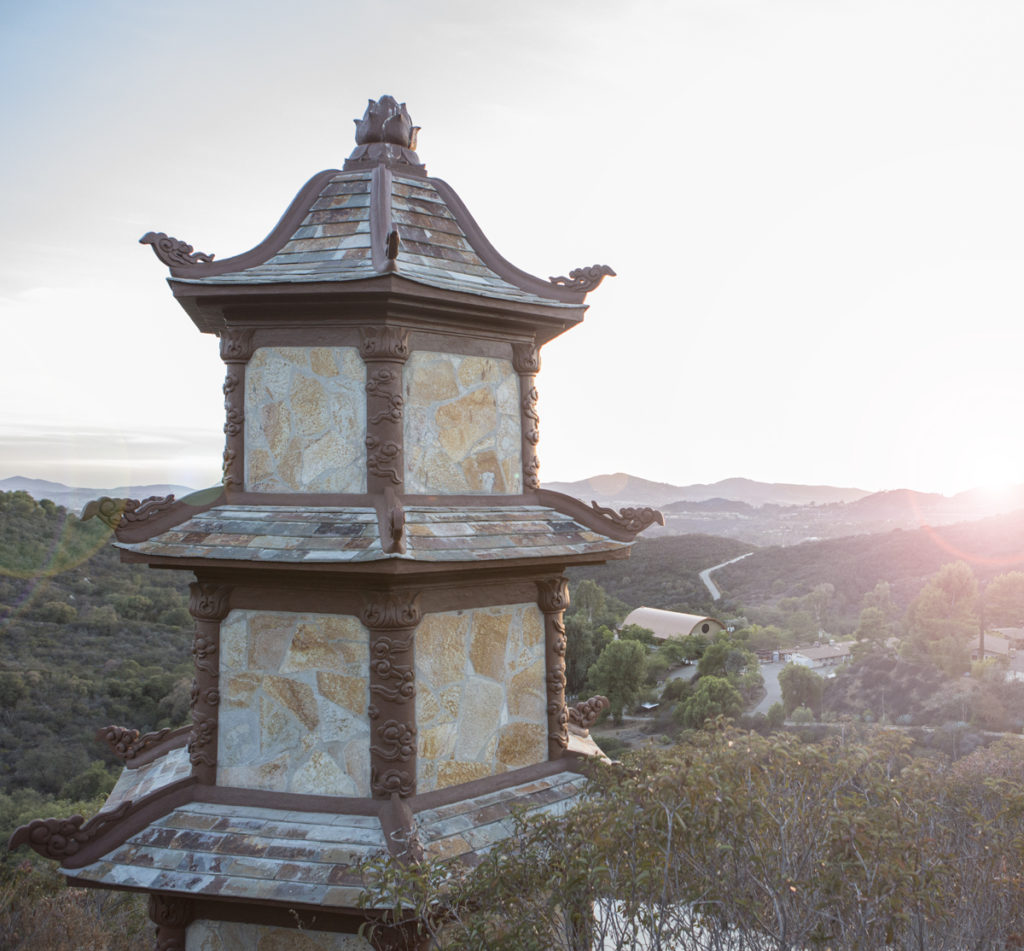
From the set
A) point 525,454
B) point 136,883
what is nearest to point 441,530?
point 525,454

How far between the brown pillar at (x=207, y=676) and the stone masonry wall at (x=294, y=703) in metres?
0.06

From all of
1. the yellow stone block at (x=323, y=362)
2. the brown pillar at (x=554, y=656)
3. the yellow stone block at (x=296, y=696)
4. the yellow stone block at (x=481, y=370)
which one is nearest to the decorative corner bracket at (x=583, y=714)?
the brown pillar at (x=554, y=656)

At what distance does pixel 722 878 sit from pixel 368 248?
557 centimetres

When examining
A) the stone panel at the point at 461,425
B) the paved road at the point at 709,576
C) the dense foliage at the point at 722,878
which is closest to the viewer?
the dense foliage at the point at 722,878

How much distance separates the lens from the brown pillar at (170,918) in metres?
6.21

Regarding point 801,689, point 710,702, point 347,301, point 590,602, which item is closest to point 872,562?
point 590,602

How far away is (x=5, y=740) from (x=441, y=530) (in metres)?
28.9

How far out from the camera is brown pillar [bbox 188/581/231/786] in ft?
21.6

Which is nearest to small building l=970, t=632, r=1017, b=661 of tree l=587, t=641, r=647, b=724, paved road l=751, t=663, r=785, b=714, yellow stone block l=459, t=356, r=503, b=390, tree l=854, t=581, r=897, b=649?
tree l=854, t=581, r=897, b=649

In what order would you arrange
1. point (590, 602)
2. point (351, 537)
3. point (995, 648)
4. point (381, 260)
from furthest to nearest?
point (590, 602), point (995, 648), point (381, 260), point (351, 537)

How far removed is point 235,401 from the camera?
6914 mm

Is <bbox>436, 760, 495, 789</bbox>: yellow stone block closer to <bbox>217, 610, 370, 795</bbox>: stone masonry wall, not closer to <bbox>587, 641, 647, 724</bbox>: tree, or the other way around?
<bbox>217, 610, 370, 795</bbox>: stone masonry wall

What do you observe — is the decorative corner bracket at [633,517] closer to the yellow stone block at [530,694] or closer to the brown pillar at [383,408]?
the yellow stone block at [530,694]

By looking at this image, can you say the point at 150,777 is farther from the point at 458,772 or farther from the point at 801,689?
the point at 801,689
